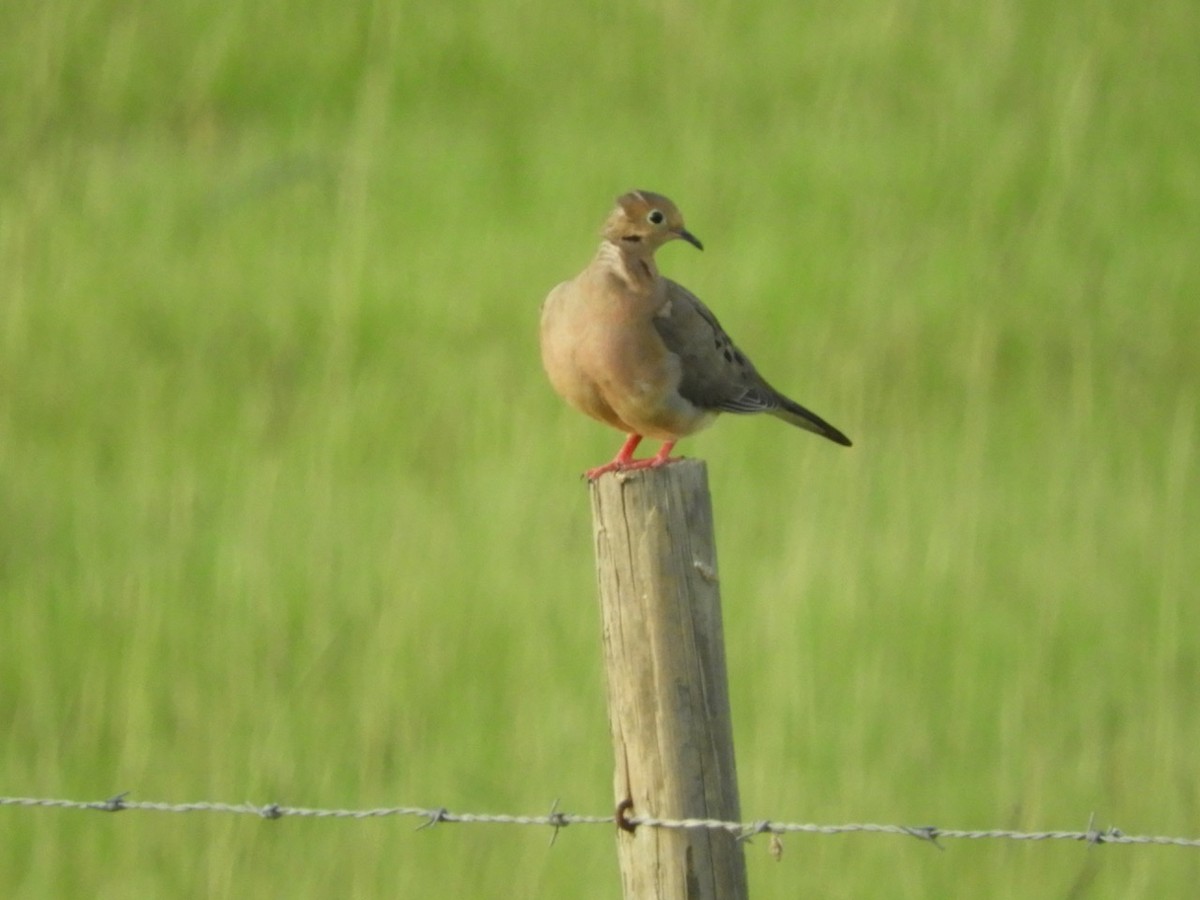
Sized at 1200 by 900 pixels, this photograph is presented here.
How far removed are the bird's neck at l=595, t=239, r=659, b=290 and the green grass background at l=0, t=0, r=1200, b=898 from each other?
1.97 m

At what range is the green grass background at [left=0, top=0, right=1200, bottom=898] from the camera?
6.29 metres

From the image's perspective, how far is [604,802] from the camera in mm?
6031

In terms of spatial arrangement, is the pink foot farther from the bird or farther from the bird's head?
the bird's head

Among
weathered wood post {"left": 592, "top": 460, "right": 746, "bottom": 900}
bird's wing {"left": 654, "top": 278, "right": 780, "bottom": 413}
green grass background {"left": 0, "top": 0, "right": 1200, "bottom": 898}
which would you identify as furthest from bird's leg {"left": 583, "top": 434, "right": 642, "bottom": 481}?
green grass background {"left": 0, "top": 0, "right": 1200, "bottom": 898}

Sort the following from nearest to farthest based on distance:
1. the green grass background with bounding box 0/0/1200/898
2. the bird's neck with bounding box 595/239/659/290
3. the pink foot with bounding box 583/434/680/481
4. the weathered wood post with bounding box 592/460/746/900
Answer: the weathered wood post with bounding box 592/460/746/900, the pink foot with bounding box 583/434/680/481, the bird's neck with bounding box 595/239/659/290, the green grass background with bounding box 0/0/1200/898

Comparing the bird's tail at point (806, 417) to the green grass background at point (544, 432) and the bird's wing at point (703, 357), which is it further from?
the green grass background at point (544, 432)

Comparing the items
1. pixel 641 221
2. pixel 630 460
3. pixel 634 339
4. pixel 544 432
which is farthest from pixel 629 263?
pixel 544 432

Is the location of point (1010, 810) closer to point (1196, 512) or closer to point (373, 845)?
point (373, 845)

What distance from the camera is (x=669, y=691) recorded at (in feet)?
10.4

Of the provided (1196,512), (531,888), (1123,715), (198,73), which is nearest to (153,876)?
(531,888)

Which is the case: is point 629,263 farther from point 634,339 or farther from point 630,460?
point 630,460

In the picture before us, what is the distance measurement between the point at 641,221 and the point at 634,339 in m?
0.34

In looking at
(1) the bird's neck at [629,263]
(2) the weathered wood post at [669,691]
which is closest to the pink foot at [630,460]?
(1) the bird's neck at [629,263]

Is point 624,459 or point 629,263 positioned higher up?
point 629,263
